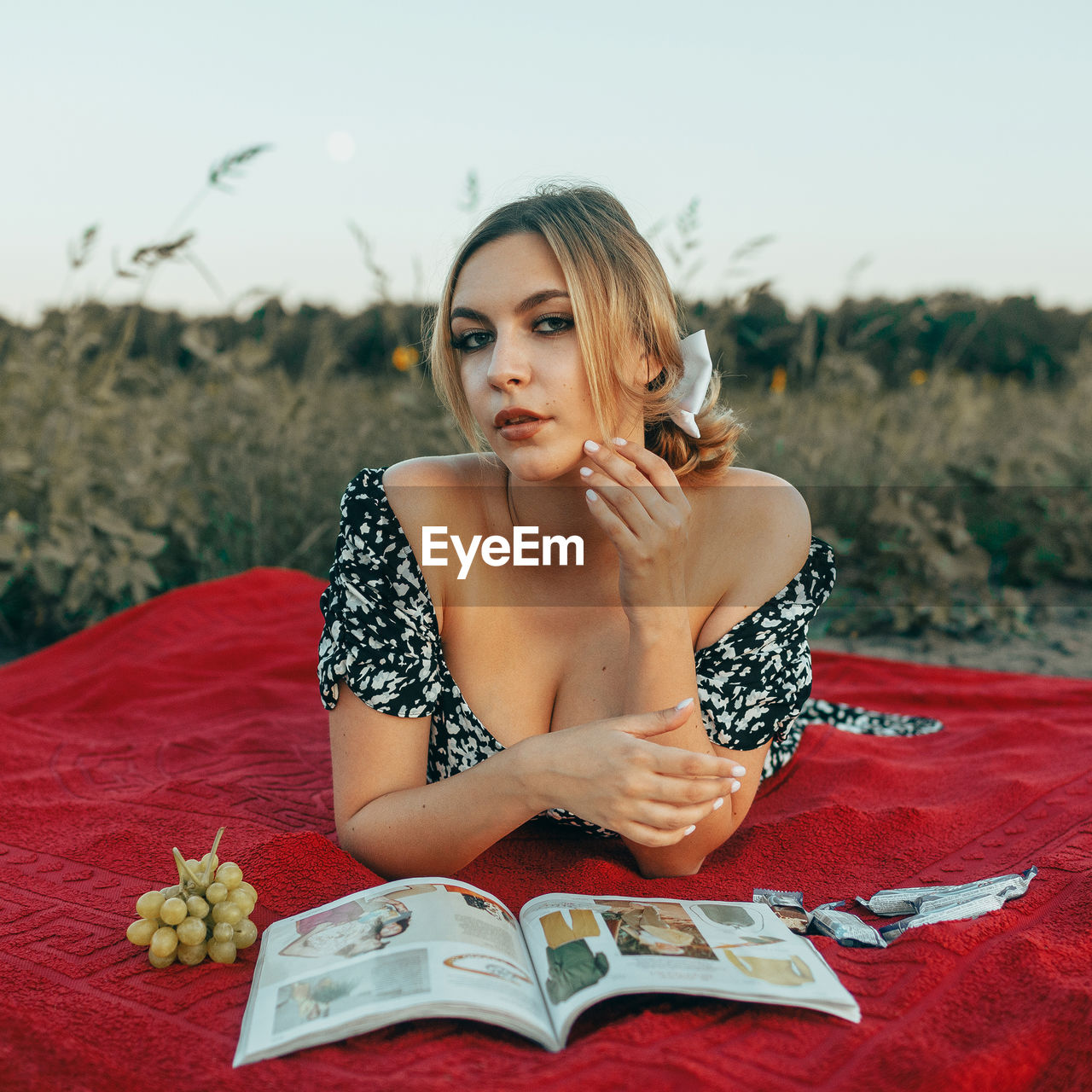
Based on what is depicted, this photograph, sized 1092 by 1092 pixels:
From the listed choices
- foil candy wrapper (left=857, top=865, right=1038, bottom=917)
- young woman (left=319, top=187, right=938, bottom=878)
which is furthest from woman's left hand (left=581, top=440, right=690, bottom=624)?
foil candy wrapper (left=857, top=865, right=1038, bottom=917)

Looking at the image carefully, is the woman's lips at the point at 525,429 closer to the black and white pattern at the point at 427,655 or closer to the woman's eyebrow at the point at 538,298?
the woman's eyebrow at the point at 538,298

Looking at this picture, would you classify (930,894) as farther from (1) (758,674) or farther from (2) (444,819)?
(2) (444,819)

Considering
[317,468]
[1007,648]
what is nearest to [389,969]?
[317,468]

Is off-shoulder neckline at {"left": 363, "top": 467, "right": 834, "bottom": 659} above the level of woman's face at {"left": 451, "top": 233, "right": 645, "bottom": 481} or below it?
below

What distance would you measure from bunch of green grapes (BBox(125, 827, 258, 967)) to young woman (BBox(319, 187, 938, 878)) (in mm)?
340

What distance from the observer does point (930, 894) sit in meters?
1.91

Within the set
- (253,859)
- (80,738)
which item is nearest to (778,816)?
(253,859)

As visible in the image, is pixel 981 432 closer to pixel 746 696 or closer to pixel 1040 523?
pixel 1040 523

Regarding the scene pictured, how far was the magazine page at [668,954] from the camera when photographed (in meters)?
1.39

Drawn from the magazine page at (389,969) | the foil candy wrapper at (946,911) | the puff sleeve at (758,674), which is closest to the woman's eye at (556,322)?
the puff sleeve at (758,674)

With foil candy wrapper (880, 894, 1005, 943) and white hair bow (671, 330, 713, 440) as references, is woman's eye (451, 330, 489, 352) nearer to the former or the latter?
white hair bow (671, 330, 713, 440)

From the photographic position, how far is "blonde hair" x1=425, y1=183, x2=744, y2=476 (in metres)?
1.98

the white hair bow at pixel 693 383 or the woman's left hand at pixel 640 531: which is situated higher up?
the white hair bow at pixel 693 383

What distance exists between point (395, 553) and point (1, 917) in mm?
1033
